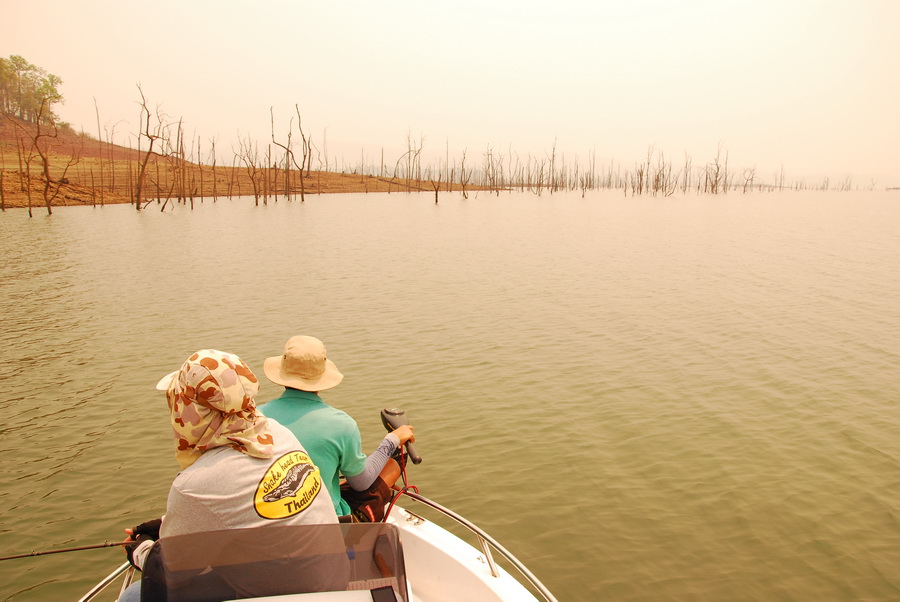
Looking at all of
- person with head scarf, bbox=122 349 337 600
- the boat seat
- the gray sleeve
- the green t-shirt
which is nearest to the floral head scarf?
person with head scarf, bbox=122 349 337 600

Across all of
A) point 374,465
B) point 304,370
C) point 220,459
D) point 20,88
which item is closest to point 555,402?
point 374,465

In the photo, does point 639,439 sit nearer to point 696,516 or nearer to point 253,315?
point 696,516

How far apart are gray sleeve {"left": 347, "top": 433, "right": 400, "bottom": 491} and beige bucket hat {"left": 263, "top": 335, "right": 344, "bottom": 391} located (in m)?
0.46

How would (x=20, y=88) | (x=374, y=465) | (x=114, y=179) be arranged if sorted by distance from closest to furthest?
(x=374, y=465)
(x=114, y=179)
(x=20, y=88)

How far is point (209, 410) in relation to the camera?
6.98ft

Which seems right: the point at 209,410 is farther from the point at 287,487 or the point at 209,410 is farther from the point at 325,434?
the point at 325,434

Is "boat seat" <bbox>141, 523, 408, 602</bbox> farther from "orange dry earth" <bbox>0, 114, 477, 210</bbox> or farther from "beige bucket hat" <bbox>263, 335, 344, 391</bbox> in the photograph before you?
"orange dry earth" <bbox>0, 114, 477, 210</bbox>

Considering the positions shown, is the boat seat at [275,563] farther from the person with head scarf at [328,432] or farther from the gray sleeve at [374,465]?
the gray sleeve at [374,465]

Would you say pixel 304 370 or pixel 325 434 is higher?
pixel 304 370

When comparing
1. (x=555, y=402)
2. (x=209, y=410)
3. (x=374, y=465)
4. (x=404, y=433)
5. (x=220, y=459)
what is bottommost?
(x=555, y=402)

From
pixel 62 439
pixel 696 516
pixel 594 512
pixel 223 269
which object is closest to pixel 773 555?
pixel 696 516

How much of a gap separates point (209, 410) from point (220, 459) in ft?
0.53

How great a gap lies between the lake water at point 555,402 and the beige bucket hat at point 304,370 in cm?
216

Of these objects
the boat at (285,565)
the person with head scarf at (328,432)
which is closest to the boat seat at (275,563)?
the boat at (285,565)
